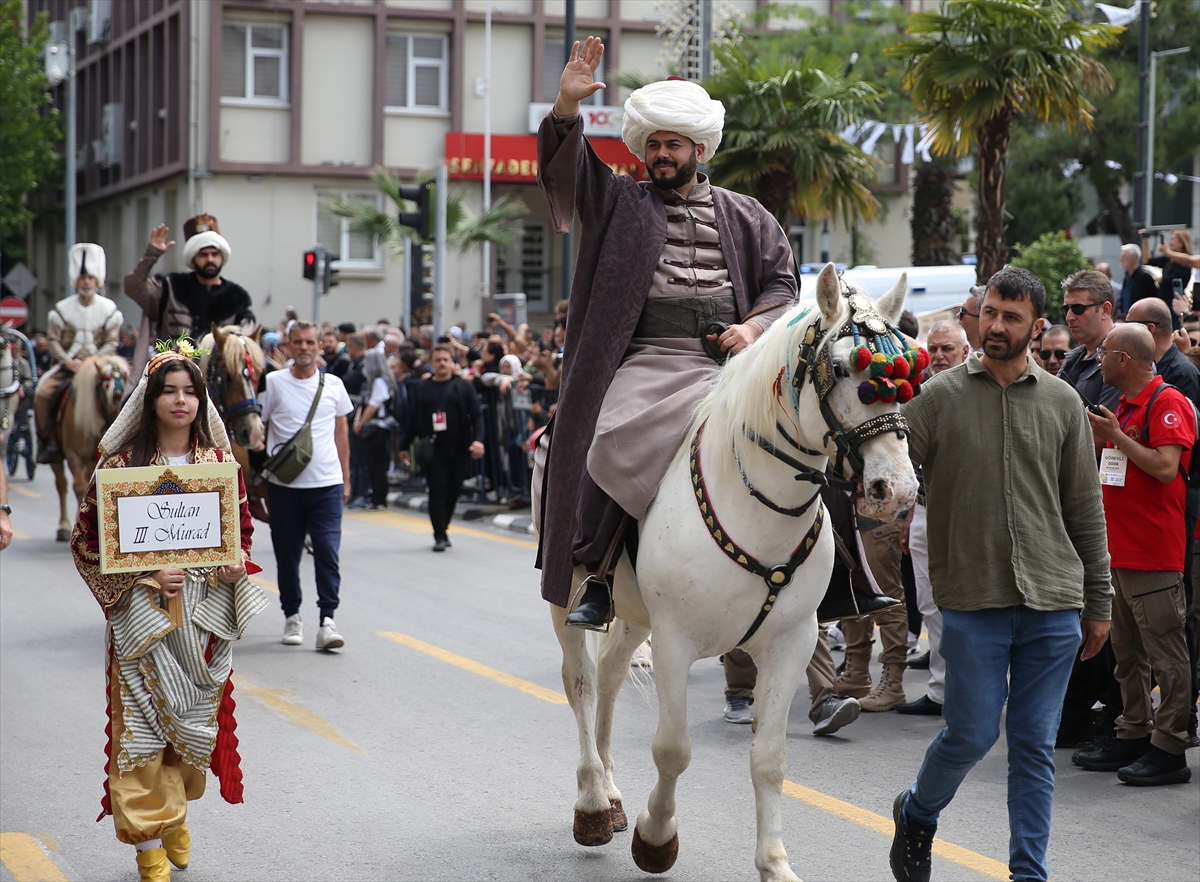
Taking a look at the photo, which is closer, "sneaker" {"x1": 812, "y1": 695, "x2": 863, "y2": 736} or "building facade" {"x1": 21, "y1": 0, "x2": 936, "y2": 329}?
"sneaker" {"x1": 812, "y1": 695, "x2": 863, "y2": 736}

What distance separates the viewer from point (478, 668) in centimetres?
895

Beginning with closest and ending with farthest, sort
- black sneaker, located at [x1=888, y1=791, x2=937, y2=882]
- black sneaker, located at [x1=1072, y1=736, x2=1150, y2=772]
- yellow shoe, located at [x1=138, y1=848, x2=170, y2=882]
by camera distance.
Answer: black sneaker, located at [x1=888, y1=791, x2=937, y2=882]
yellow shoe, located at [x1=138, y1=848, x2=170, y2=882]
black sneaker, located at [x1=1072, y1=736, x2=1150, y2=772]

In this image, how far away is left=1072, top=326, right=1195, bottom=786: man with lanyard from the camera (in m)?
6.46

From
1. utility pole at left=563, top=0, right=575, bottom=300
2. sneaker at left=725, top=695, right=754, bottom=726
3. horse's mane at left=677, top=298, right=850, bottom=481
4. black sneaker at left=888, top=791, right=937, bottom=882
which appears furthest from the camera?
utility pole at left=563, top=0, right=575, bottom=300

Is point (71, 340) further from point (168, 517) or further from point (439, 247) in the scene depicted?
point (168, 517)

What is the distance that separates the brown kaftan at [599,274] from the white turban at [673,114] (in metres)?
0.20

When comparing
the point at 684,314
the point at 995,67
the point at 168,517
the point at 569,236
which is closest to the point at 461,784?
the point at 168,517

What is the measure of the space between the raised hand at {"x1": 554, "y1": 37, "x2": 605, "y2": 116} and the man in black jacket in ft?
29.8

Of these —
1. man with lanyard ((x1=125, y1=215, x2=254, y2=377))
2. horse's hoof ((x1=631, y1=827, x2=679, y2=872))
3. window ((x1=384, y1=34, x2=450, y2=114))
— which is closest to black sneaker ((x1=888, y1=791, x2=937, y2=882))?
horse's hoof ((x1=631, y1=827, x2=679, y2=872))

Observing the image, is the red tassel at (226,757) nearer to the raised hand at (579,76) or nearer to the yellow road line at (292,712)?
the yellow road line at (292,712)

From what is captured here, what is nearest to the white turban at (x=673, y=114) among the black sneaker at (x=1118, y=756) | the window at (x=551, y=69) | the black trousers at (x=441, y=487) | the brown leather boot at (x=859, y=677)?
the black sneaker at (x=1118, y=756)

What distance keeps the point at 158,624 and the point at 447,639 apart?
4756 mm

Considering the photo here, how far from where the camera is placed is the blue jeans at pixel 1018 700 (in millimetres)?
4719

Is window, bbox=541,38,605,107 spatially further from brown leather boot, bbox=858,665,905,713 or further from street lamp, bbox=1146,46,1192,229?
brown leather boot, bbox=858,665,905,713
